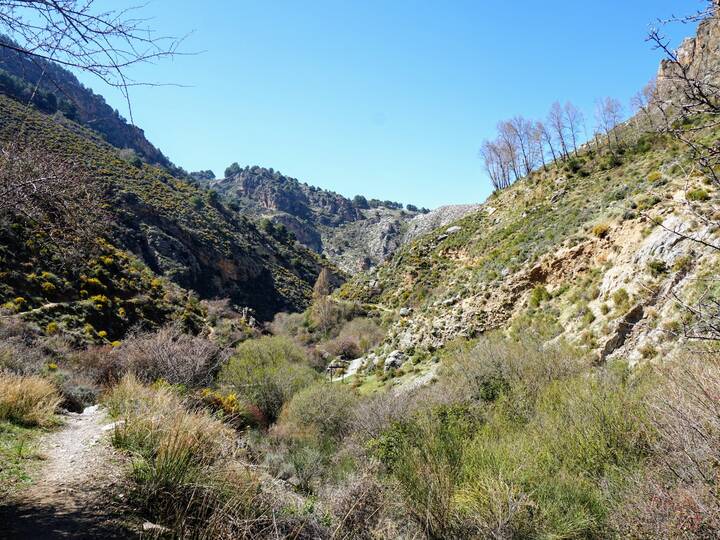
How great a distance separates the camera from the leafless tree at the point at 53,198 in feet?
11.5

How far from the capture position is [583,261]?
56.2ft

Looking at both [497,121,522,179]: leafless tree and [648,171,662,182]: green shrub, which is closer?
[648,171,662,182]: green shrub

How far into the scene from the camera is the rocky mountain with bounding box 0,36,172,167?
2.67m

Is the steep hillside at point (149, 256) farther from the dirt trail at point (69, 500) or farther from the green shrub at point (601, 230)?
the green shrub at point (601, 230)

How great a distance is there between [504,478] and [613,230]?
14514mm

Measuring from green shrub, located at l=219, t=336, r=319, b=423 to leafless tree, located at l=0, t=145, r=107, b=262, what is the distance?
645 inches

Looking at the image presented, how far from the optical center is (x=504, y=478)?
5762mm

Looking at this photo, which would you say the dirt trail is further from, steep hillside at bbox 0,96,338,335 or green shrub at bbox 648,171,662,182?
green shrub at bbox 648,171,662,182

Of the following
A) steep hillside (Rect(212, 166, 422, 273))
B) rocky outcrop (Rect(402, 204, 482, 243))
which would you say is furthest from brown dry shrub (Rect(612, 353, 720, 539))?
steep hillside (Rect(212, 166, 422, 273))

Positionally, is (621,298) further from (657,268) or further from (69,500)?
(69,500)

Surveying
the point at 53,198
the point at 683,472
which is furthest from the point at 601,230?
the point at 53,198

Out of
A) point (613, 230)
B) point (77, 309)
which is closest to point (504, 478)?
point (613, 230)

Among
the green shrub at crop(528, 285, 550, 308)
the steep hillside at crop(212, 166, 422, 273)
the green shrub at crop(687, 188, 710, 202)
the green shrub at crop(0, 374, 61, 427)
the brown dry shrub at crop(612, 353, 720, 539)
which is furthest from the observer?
the steep hillside at crop(212, 166, 422, 273)

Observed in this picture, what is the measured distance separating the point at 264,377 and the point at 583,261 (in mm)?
16919
